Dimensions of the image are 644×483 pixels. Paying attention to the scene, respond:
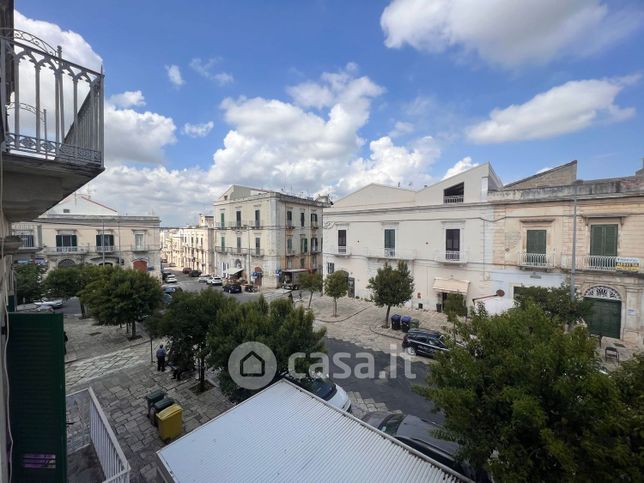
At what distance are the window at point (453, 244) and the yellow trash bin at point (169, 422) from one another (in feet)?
53.3

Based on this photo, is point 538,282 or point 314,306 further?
point 314,306

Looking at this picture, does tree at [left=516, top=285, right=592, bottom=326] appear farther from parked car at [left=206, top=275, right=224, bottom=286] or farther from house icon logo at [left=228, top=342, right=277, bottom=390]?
parked car at [left=206, top=275, right=224, bottom=286]

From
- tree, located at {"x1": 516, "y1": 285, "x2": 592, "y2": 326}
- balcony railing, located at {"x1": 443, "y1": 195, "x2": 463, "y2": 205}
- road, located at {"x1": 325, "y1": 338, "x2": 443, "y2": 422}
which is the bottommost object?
road, located at {"x1": 325, "y1": 338, "x2": 443, "y2": 422}

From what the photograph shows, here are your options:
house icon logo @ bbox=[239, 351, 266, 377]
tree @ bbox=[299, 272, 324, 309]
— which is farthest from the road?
tree @ bbox=[299, 272, 324, 309]

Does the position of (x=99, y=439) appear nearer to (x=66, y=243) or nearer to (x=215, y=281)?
(x=215, y=281)

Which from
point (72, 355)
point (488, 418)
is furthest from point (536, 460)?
point (72, 355)

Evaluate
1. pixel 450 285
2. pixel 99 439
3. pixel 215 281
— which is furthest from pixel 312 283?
pixel 215 281

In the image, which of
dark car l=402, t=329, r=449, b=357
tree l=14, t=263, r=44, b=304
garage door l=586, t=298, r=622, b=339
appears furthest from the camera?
tree l=14, t=263, r=44, b=304

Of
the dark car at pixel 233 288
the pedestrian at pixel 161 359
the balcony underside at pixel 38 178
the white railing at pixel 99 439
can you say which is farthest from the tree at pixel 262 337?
the dark car at pixel 233 288

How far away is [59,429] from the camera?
361cm

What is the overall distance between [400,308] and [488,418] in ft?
54.2

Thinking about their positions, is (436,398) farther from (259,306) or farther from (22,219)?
(22,219)

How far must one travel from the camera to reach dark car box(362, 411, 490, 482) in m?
5.39

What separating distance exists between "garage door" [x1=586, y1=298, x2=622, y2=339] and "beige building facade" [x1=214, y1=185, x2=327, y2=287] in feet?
73.1
